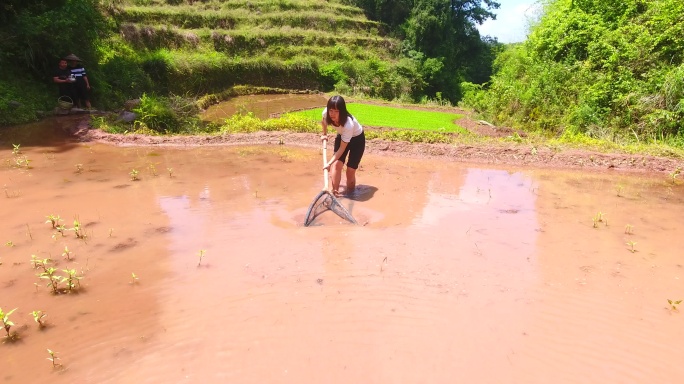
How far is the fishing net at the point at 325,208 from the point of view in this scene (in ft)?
14.5

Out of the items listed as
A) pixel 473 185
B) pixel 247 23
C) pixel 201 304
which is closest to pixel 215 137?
pixel 473 185

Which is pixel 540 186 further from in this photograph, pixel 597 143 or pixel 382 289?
pixel 382 289

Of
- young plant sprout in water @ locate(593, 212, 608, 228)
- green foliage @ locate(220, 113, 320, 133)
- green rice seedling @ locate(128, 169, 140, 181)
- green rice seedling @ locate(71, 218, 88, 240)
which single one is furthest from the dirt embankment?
green rice seedling @ locate(71, 218, 88, 240)

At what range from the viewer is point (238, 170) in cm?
658

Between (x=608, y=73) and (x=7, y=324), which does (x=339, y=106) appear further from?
(x=608, y=73)

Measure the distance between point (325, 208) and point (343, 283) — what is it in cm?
144

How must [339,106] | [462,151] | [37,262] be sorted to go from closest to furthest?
[37,262], [339,106], [462,151]

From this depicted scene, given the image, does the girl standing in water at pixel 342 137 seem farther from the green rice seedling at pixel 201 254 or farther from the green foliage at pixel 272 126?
the green foliage at pixel 272 126

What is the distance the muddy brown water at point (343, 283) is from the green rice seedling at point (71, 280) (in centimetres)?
7

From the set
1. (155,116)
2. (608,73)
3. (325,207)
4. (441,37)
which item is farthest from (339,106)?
(441,37)

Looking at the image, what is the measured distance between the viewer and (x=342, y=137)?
4801 mm

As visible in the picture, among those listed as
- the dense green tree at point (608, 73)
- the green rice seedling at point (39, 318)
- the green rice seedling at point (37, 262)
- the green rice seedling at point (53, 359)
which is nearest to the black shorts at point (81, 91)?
the green rice seedling at point (37, 262)

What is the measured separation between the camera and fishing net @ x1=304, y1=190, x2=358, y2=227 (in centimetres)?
442

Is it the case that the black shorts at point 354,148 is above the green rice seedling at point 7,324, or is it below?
above
